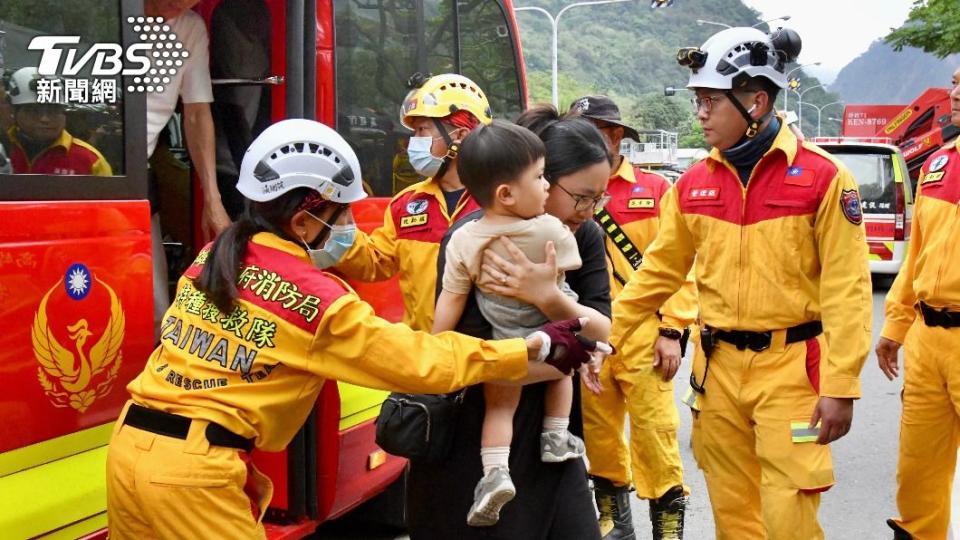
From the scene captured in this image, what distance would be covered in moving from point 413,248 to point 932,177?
236 cm

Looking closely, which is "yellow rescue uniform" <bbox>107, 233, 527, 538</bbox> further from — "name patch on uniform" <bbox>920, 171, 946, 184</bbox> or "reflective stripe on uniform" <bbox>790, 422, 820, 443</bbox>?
"name patch on uniform" <bbox>920, 171, 946, 184</bbox>

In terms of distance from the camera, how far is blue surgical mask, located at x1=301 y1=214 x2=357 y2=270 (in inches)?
110

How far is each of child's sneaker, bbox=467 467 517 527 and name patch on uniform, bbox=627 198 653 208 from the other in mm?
2561

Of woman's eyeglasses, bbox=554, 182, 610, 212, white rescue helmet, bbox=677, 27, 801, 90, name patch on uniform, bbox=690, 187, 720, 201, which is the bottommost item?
woman's eyeglasses, bbox=554, 182, 610, 212

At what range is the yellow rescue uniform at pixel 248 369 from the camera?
8.30ft

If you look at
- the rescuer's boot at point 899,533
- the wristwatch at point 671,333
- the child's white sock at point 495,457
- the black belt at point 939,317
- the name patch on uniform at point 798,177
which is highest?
the name patch on uniform at point 798,177

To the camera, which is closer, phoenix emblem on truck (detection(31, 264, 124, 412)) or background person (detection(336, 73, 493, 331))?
phoenix emblem on truck (detection(31, 264, 124, 412))

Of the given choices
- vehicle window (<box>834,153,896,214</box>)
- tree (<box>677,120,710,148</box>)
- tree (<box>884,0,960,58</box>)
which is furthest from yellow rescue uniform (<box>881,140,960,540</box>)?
tree (<box>677,120,710,148</box>)

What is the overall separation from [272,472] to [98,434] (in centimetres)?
93

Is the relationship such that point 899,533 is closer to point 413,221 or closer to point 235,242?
point 413,221

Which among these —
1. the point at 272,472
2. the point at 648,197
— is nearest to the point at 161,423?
the point at 272,472

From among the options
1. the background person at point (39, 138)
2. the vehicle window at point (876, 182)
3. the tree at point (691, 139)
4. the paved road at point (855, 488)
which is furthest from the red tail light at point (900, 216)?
the tree at point (691, 139)

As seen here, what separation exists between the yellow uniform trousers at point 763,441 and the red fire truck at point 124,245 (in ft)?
4.89

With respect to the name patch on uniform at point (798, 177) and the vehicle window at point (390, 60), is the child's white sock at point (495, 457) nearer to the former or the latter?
the name patch on uniform at point (798, 177)
